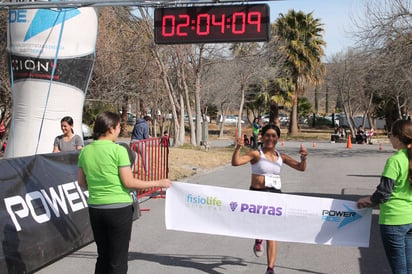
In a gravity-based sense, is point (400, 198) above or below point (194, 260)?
above

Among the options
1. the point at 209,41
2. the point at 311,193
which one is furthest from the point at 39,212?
the point at 311,193

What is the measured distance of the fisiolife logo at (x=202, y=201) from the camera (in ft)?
18.4

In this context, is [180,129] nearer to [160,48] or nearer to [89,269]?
[160,48]

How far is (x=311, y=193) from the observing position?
40.3 ft

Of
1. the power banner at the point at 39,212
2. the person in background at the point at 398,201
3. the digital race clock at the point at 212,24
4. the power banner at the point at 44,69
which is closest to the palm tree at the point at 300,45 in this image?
the power banner at the point at 44,69

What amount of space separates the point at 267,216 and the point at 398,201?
64.3 inches

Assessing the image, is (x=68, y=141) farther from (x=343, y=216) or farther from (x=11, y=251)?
(x=343, y=216)

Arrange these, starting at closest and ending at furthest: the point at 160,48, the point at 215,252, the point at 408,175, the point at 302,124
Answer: the point at 408,175
the point at 215,252
the point at 160,48
the point at 302,124

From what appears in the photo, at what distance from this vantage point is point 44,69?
11.0 metres

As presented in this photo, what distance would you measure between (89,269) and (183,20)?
4.41 metres

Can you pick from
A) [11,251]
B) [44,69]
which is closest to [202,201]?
[11,251]

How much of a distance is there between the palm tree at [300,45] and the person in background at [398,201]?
114ft

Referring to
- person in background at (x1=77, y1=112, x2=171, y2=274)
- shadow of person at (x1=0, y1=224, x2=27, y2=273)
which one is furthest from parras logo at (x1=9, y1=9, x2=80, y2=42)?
person in background at (x1=77, y1=112, x2=171, y2=274)

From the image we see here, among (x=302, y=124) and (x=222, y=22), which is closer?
(x=222, y=22)
